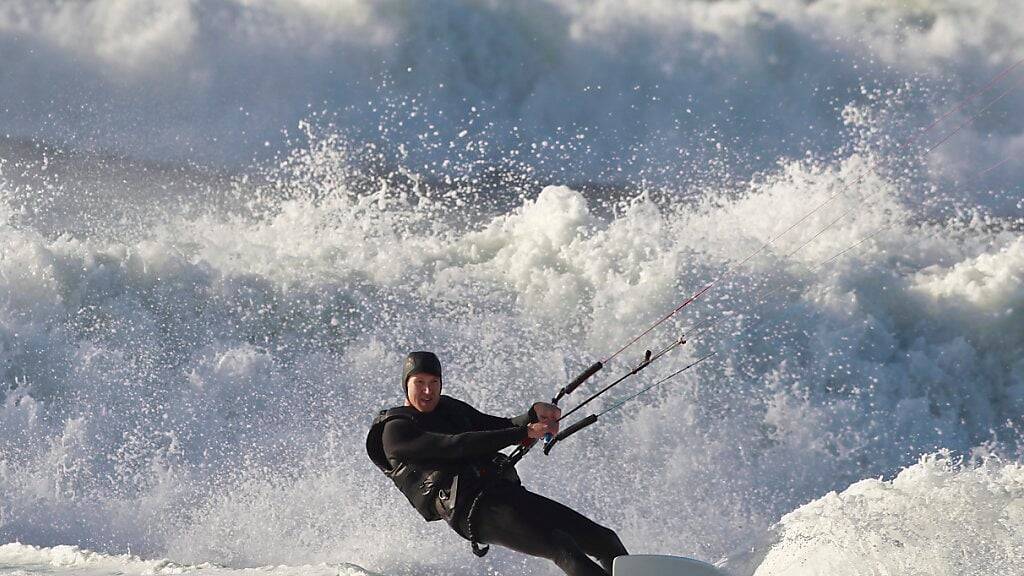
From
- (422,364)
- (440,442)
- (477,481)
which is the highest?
(422,364)

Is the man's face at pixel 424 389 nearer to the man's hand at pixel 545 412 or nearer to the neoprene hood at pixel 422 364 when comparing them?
the neoprene hood at pixel 422 364

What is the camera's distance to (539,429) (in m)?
3.82

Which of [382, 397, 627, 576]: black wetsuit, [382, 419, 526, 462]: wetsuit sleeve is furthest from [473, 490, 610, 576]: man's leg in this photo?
[382, 419, 526, 462]: wetsuit sleeve

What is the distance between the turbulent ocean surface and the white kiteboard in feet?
1.01

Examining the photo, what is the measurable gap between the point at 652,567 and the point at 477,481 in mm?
701

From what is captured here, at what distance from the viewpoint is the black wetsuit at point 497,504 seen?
3.83 m

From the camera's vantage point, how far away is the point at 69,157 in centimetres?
1162

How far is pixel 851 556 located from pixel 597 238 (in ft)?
17.3

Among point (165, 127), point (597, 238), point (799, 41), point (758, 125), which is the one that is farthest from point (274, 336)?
point (799, 41)

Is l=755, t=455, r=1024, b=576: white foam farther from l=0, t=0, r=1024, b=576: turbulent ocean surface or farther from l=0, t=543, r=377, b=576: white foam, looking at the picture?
l=0, t=543, r=377, b=576: white foam

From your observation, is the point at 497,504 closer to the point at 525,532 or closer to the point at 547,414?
the point at 525,532

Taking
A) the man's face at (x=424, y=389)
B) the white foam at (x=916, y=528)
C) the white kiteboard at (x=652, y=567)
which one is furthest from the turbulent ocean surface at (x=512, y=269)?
the man's face at (x=424, y=389)

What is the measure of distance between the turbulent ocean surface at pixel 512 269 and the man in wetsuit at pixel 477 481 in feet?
2.36

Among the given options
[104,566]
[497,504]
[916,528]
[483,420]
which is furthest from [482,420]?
[104,566]
